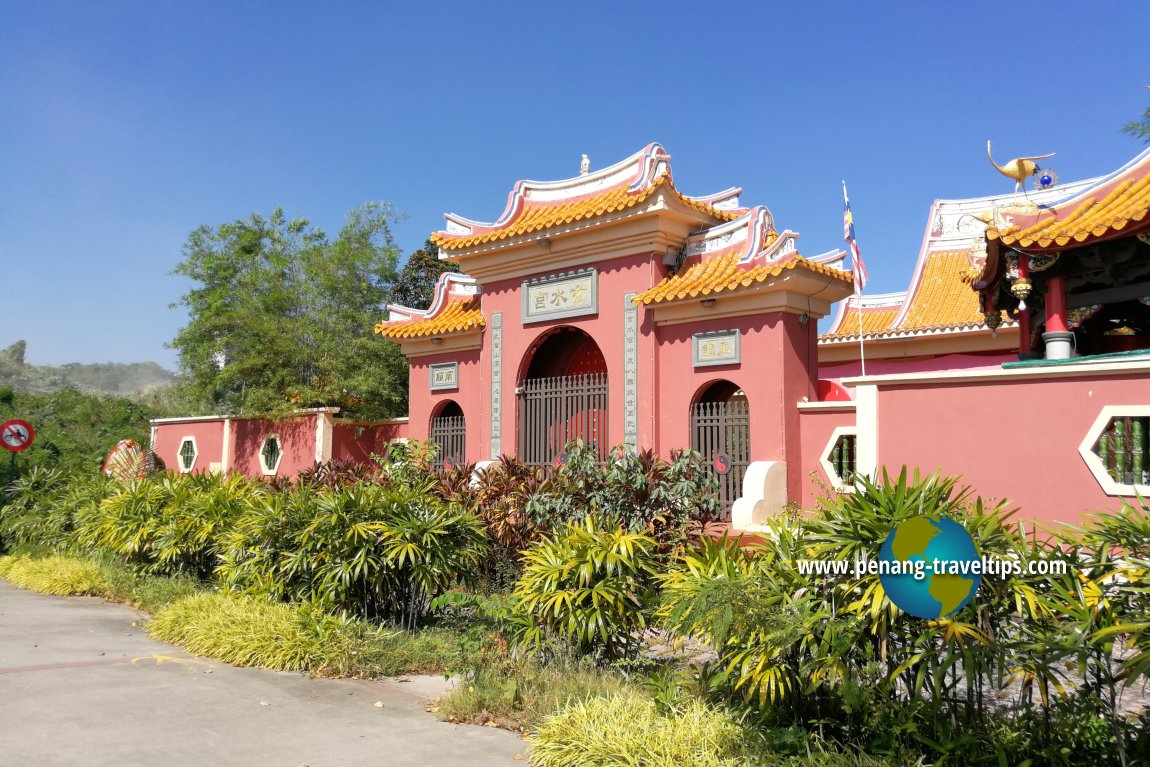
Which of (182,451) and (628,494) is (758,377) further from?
(182,451)

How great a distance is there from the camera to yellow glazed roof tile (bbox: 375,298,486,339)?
1440cm

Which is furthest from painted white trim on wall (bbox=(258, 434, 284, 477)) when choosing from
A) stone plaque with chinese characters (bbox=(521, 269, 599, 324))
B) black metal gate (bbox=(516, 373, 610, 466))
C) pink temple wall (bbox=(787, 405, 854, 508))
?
pink temple wall (bbox=(787, 405, 854, 508))

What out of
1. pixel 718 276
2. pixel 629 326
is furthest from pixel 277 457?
pixel 718 276

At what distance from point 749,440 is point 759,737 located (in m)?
6.75

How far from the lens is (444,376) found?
49.8 feet

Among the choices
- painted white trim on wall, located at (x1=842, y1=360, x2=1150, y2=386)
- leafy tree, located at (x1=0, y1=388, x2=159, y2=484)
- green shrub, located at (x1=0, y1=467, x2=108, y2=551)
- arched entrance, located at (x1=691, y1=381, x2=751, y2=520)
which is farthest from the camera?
leafy tree, located at (x1=0, y1=388, x2=159, y2=484)

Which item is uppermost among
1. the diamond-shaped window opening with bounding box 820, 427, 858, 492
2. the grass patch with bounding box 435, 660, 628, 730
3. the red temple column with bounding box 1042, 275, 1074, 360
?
the red temple column with bounding box 1042, 275, 1074, 360

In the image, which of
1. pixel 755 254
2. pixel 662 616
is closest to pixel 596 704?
pixel 662 616

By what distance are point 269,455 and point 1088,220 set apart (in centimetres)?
1585

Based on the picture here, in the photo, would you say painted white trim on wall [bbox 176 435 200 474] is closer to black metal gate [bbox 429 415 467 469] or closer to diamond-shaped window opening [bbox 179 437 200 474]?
diamond-shaped window opening [bbox 179 437 200 474]

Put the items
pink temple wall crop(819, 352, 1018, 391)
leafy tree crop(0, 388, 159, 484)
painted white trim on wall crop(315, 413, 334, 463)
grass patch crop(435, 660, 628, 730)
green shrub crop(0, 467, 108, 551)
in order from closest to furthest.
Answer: grass patch crop(435, 660, 628, 730) < green shrub crop(0, 467, 108, 551) < pink temple wall crop(819, 352, 1018, 391) < painted white trim on wall crop(315, 413, 334, 463) < leafy tree crop(0, 388, 159, 484)

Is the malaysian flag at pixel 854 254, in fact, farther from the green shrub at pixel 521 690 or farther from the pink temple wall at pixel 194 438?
the pink temple wall at pixel 194 438

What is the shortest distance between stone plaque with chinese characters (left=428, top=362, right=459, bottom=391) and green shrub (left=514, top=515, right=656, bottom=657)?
8.82 metres

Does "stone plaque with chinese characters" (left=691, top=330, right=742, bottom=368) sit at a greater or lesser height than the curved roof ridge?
lesser
